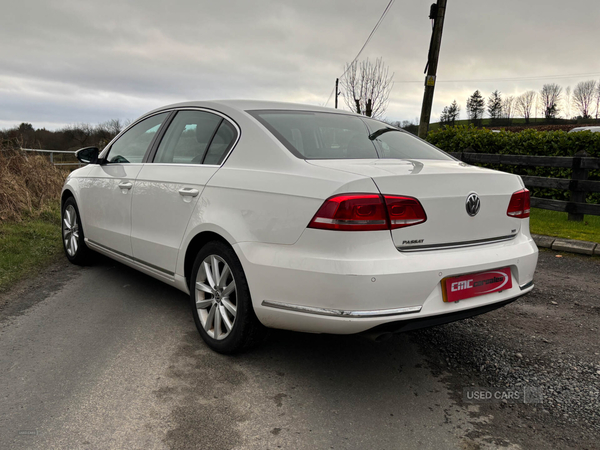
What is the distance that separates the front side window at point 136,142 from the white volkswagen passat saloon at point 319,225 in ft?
1.02

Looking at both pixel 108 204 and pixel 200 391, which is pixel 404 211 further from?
pixel 108 204

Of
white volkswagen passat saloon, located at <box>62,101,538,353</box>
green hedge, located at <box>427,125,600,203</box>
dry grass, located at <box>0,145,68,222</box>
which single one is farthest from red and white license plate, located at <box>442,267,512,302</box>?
dry grass, located at <box>0,145,68,222</box>

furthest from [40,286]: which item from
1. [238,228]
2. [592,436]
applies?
[592,436]

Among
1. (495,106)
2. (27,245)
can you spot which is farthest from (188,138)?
(495,106)

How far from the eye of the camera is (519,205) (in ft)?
10.1

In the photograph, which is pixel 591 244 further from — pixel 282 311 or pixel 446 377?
pixel 282 311

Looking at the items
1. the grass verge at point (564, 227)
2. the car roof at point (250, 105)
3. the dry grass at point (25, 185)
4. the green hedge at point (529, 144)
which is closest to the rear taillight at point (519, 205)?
the car roof at point (250, 105)

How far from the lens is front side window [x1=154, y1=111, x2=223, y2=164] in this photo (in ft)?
11.7

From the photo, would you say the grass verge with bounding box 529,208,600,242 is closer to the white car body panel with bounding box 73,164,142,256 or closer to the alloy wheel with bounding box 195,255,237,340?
the alloy wheel with bounding box 195,255,237,340

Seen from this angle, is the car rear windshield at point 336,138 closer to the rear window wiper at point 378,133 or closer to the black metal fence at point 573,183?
the rear window wiper at point 378,133

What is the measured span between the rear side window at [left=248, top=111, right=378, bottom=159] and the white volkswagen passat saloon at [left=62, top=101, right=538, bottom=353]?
14 millimetres

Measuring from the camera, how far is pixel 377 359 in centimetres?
328

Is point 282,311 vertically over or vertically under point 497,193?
under

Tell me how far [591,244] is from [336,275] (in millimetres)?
5261
